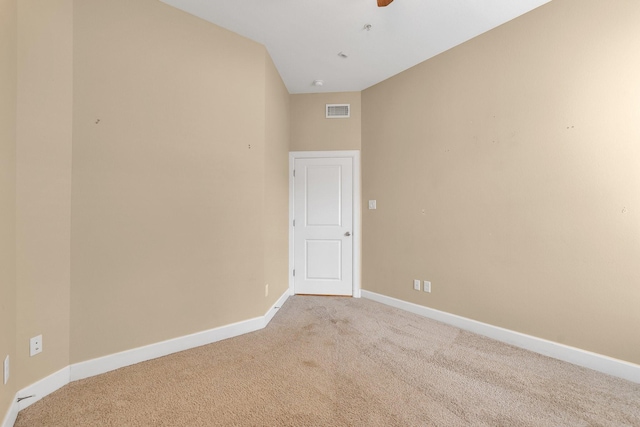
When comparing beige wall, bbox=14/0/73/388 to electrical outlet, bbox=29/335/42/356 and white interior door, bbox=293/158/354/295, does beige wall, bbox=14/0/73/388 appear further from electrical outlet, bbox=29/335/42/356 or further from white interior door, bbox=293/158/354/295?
white interior door, bbox=293/158/354/295

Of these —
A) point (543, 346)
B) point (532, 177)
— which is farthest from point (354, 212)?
point (543, 346)

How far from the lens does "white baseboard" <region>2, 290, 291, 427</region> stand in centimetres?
171

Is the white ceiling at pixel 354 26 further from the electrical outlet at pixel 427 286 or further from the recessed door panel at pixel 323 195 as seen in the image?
the electrical outlet at pixel 427 286

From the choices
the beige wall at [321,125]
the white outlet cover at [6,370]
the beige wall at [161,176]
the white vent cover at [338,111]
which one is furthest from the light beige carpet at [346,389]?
the white vent cover at [338,111]

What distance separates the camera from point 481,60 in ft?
9.18

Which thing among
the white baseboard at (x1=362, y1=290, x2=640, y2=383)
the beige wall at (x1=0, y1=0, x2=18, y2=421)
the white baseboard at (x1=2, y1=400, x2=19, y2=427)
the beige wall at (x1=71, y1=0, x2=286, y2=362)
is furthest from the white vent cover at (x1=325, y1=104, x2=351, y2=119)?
the white baseboard at (x1=2, y1=400, x2=19, y2=427)

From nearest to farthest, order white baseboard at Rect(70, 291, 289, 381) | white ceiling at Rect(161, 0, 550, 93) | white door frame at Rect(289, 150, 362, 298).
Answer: white baseboard at Rect(70, 291, 289, 381)
white ceiling at Rect(161, 0, 550, 93)
white door frame at Rect(289, 150, 362, 298)

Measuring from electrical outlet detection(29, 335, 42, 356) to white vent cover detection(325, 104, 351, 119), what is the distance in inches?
146

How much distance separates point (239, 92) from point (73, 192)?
1641 millimetres

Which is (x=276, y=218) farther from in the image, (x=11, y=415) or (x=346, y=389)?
(x=11, y=415)

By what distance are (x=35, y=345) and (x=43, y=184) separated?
1.01 m

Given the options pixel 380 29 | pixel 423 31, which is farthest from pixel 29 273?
pixel 423 31

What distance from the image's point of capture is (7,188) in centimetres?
153

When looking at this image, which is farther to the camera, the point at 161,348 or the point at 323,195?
the point at 323,195
